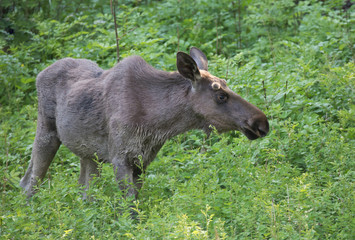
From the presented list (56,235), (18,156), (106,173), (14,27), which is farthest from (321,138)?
(14,27)

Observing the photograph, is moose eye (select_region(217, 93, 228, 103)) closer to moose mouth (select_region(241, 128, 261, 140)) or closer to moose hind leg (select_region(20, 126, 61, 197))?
moose mouth (select_region(241, 128, 261, 140))

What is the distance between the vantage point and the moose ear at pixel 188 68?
22.4 ft

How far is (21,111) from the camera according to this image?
10367 mm

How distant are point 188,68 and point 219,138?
5.81 ft

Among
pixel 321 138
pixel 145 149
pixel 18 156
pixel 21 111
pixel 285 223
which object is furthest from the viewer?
pixel 21 111

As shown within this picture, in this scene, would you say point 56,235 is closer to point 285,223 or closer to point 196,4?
point 285,223

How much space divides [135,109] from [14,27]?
A: 254 inches

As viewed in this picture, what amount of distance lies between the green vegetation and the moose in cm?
36

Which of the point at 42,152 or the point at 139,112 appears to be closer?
the point at 139,112

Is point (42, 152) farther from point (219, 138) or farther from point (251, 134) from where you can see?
point (251, 134)

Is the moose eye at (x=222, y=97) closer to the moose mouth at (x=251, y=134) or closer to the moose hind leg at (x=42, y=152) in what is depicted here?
the moose mouth at (x=251, y=134)

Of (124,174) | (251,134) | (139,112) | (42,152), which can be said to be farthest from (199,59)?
(42,152)

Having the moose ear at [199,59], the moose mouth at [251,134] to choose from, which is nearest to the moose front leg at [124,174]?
the moose mouth at [251,134]

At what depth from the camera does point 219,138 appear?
8.30 meters
